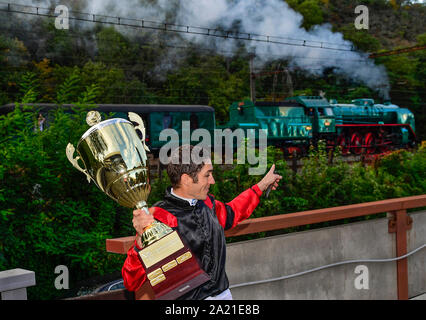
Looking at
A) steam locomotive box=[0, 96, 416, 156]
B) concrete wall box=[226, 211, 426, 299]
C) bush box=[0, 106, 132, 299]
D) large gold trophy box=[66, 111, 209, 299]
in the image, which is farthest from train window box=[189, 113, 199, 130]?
large gold trophy box=[66, 111, 209, 299]

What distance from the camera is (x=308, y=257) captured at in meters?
4.55

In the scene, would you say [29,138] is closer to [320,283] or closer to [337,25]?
[320,283]

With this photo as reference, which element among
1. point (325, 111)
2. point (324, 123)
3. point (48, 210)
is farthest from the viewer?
point (325, 111)

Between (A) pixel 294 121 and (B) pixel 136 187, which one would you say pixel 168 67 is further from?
(B) pixel 136 187

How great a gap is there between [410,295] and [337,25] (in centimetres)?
5267

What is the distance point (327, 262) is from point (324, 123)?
65.8ft

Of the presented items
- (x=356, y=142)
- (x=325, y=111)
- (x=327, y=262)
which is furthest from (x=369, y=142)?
(x=327, y=262)

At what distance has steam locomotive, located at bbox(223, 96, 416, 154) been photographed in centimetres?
2302

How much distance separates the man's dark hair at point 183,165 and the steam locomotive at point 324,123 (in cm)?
1935

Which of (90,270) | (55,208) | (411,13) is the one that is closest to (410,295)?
(90,270)

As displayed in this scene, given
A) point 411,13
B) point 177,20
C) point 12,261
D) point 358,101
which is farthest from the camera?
point 411,13

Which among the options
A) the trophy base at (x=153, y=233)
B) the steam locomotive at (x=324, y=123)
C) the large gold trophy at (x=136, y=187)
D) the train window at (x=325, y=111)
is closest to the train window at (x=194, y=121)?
the steam locomotive at (x=324, y=123)

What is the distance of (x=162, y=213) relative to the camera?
265cm

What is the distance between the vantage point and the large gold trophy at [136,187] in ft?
7.62
